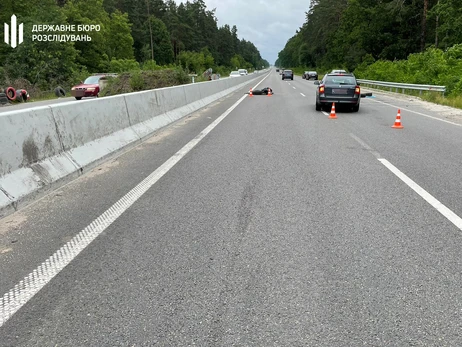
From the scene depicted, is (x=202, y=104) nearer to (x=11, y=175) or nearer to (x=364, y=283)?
(x=11, y=175)

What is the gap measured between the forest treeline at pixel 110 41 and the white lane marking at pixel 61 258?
26758mm

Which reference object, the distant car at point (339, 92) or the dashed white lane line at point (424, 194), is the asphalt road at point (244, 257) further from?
the distant car at point (339, 92)

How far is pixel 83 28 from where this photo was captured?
59.7 m

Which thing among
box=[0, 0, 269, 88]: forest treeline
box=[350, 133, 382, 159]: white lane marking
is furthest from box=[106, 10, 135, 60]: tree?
box=[350, 133, 382, 159]: white lane marking

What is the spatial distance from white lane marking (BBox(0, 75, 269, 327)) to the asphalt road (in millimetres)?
20

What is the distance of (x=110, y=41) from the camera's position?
257ft

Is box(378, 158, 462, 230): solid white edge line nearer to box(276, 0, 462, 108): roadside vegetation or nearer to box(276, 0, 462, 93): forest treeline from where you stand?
box(276, 0, 462, 108): roadside vegetation

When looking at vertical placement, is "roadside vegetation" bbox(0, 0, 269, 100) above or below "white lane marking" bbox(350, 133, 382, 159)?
above

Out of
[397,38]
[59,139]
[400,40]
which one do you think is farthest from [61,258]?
[397,38]

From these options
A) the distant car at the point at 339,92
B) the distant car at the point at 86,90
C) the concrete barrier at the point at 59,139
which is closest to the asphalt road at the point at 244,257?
the concrete barrier at the point at 59,139

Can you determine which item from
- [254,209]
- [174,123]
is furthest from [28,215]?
[174,123]

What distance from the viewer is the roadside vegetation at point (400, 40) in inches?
999

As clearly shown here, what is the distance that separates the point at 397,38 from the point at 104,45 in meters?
45.4

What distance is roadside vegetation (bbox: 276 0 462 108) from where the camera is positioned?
999 inches
